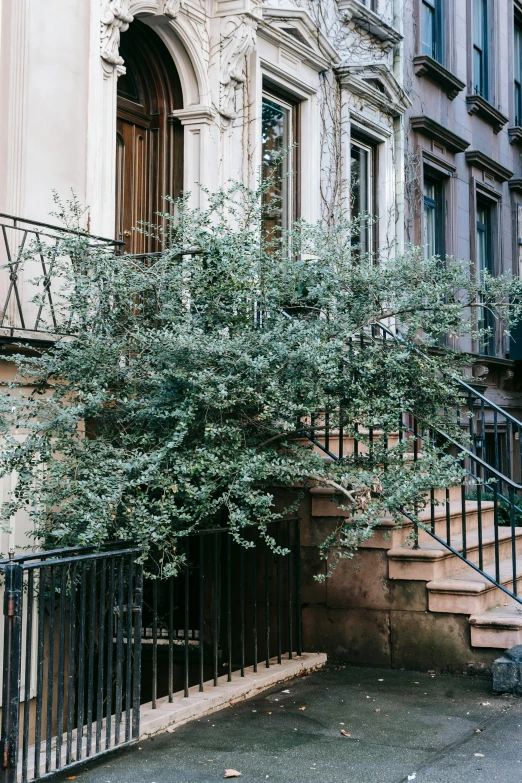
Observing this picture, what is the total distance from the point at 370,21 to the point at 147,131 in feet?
14.5

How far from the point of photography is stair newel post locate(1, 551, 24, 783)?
15.1 ft

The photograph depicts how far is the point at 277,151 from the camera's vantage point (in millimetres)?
11047

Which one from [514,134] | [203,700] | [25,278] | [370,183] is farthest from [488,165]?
[203,700]

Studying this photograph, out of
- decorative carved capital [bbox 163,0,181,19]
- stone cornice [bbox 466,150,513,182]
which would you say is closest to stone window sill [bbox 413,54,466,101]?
stone cornice [bbox 466,150,513,182]

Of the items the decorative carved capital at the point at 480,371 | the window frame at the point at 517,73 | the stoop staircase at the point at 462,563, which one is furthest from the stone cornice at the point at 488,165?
the stoop staircase at the point at 462,563

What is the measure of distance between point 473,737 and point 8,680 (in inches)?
109

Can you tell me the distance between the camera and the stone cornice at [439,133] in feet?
45.9

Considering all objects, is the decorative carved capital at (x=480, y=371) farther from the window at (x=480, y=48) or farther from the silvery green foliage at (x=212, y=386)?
the silvery green foliage at (x=212, y=386)

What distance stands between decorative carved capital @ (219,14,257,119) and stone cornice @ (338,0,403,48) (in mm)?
2945

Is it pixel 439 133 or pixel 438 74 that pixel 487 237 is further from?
pixel 438 74

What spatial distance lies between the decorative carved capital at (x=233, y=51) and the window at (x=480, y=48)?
810 centimetres

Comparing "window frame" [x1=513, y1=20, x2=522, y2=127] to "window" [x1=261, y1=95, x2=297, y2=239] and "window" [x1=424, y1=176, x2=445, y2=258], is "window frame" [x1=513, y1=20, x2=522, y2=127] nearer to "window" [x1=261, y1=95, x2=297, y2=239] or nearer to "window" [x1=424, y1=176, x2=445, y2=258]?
"window" [x1=424, y1=176, x2=445, y2=258]

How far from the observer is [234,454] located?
236 inches

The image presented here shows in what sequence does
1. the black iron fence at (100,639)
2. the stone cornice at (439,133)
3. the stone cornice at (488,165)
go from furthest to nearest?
the stone cornice at (488,165)
the stone cornice at (439,133)
the black iron fence at (100,639)
